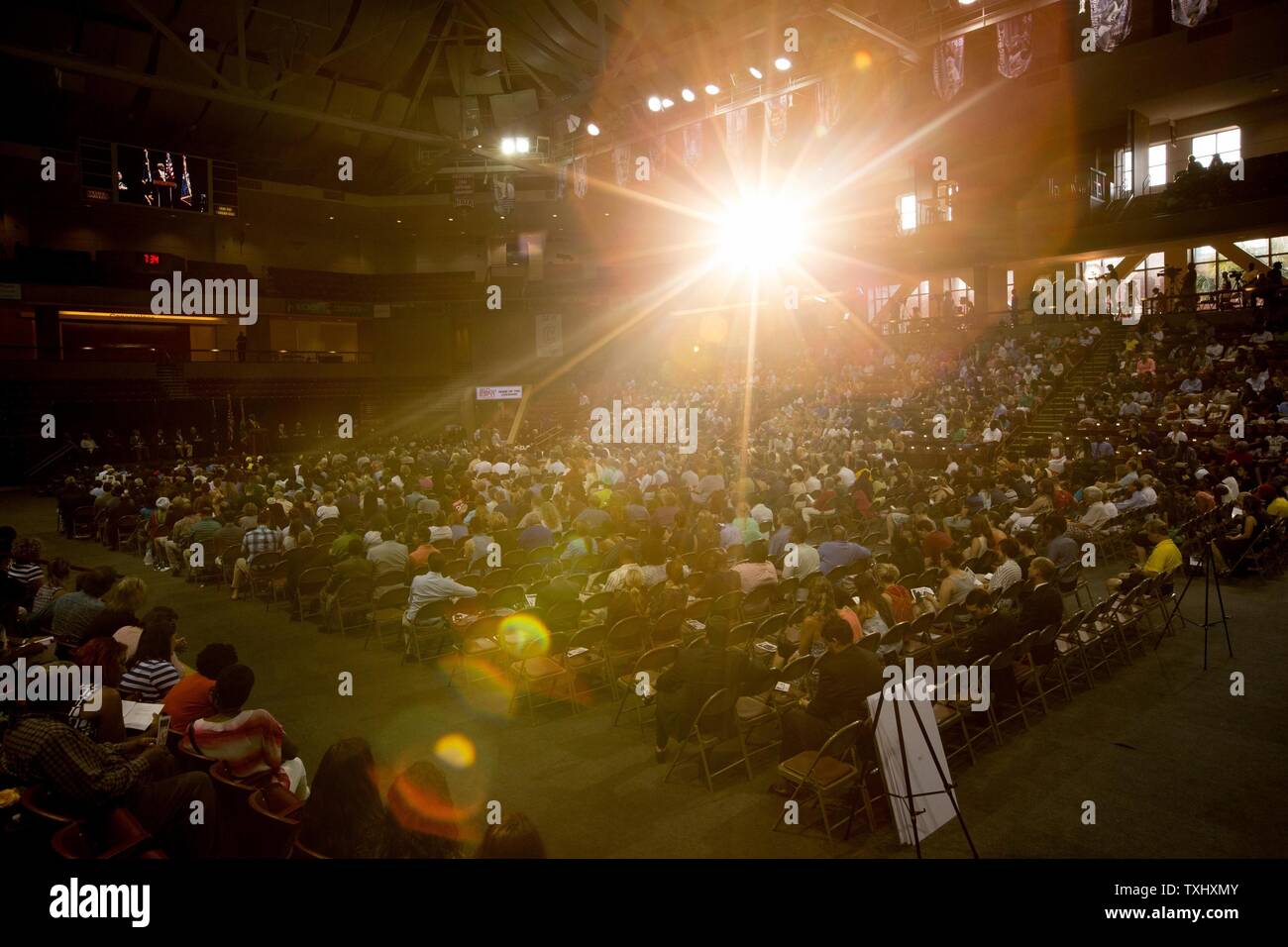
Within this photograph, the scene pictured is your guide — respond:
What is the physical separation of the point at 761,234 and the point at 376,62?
13858 mm

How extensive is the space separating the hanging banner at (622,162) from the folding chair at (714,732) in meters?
14.0

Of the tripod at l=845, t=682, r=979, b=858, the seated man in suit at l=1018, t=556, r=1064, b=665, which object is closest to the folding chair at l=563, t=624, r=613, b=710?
the tripod at l=845, t=682, r=979, b=858

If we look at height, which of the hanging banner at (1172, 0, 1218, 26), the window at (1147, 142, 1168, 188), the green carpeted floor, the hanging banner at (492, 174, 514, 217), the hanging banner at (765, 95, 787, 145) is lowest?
the green carpeted floor

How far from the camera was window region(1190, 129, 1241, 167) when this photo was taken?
23.0 m

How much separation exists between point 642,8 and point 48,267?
19.9 metres

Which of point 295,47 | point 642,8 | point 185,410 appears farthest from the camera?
point 185,410

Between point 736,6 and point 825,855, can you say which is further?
point 736,6

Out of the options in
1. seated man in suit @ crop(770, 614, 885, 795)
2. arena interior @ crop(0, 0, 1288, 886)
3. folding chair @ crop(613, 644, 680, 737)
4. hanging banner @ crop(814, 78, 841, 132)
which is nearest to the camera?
arena interior @ crop(0, 0, 1288, 886)

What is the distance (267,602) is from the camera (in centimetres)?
949

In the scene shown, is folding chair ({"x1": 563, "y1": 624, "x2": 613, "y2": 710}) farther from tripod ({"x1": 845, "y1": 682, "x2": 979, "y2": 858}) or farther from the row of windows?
the row of windows

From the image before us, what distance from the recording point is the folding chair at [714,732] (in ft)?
15.3

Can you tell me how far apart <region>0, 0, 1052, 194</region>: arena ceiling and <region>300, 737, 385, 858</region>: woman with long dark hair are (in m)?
11.5
